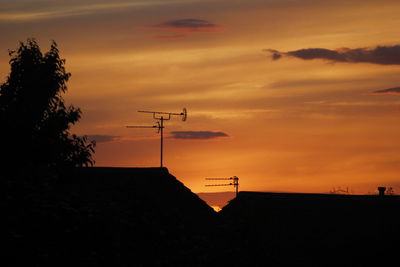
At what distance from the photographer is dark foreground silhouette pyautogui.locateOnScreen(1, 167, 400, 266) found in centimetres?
1902

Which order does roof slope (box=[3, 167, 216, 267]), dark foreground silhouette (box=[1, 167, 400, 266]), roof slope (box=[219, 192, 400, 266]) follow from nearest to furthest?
roof slope (box=[3, 167, 216, 267]) → dark foreground silhouette (box=[1, 167, 400, 266]) → roof slope (box=[219, 192, 400, 266])

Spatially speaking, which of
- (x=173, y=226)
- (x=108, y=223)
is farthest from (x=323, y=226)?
(x=108, y=223)

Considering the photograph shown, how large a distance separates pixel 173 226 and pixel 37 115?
24206 millimetres

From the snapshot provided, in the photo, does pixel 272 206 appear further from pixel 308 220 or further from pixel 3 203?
pixel 3 203

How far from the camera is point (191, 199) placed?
111ft

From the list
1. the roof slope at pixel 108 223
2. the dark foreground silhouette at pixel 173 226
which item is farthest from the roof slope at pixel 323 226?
the roof slope at pixel 108 223

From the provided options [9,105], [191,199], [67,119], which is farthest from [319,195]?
[9,105]

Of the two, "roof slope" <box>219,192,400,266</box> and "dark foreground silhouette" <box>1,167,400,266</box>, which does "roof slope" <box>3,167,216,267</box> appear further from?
"roof slope" <box>219,192,400,266</box>

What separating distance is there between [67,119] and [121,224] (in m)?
26.8

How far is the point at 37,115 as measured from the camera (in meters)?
48.3

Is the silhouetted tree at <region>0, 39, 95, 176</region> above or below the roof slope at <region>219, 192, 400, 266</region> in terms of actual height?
above

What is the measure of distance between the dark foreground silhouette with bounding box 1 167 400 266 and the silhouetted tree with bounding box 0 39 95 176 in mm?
11065

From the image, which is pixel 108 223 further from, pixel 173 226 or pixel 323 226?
pixel 323 226

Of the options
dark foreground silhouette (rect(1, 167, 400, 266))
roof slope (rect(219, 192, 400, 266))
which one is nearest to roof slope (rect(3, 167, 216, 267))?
dark foreground silhouette (rect(1, 167, 400, 266))
